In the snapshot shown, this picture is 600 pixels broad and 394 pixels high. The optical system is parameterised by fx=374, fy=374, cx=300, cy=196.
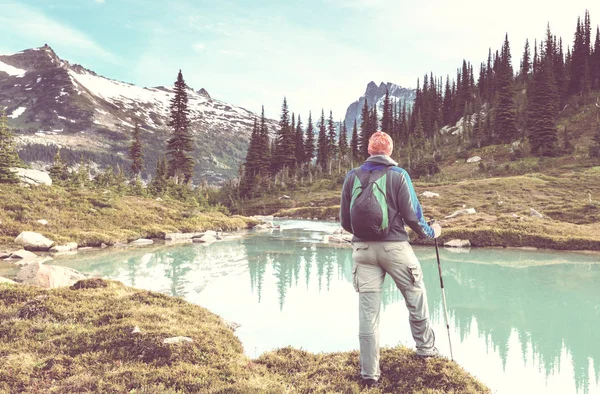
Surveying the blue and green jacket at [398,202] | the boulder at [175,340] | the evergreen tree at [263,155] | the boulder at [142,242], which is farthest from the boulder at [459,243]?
the evergreen tree at [263,155]

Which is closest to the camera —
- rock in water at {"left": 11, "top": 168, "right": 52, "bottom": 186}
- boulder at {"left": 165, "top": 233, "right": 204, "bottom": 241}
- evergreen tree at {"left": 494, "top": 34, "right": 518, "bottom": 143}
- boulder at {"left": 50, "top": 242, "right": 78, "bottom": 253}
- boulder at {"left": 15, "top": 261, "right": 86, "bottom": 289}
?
boulder at {"left": 15, "top": 261, "right": 86, "bottom": 289}

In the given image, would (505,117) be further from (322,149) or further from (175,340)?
(175,340)

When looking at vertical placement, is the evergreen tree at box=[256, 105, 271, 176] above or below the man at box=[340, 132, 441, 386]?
above

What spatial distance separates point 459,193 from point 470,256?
90.3 ft

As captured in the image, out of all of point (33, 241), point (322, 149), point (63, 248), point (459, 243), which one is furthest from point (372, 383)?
point (322, 149)

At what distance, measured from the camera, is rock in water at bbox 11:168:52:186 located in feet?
98.7

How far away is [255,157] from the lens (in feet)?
286

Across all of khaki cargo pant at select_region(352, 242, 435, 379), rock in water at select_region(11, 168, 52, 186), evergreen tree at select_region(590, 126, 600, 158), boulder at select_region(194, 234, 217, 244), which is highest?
evergreen tree at select_region(590, 126, 600, 158)

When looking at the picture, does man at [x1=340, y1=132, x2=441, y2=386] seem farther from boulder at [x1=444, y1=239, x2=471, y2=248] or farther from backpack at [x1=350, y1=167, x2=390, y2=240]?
boulder at [x1=444, y1=239, x2=471, y2=248]

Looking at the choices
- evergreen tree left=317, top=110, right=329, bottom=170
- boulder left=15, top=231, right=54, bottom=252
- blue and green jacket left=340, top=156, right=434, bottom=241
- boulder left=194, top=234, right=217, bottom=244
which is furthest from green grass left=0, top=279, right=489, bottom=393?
evergreen tree left=317, top=110, right=329, bottom=170

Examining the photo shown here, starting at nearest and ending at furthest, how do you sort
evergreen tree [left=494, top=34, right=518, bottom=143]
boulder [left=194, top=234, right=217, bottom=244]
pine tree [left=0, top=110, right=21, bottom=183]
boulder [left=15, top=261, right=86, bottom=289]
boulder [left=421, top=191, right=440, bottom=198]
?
1. boulder [left=15, top=261, right=86, bottom=289]
2. pine tree [left=0, top=110, right=21, bottom=183]
3. boulder [left=194, top=234, right=217, bottom=244]
4. boulder [left=421, top=191, right=440, bottom=198]
5. evergreen tree [left=494, top=34, right=518, bottom=143]

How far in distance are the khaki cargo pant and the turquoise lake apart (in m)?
2.85

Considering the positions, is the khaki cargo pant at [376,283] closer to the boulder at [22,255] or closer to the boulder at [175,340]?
the boulder at [175,340]

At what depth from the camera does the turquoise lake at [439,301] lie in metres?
8.06
